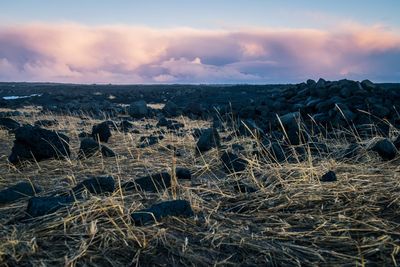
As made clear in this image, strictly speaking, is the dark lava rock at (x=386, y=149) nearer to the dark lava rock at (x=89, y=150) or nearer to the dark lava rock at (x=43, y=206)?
the dark lava rock at (x=89, y=150)

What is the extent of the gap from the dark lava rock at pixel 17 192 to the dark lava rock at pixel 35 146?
72.1 inches

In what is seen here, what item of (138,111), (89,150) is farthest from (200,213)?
(138,111)

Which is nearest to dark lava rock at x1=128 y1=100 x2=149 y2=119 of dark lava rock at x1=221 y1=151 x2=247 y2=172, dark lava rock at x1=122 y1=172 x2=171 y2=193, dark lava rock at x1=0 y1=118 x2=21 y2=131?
dark lava rock at x1=0 y1=118 x2=21 y2=131

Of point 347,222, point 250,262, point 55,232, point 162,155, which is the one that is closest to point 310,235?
point 347,222

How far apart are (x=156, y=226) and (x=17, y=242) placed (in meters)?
0.90

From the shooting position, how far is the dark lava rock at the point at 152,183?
4.20m

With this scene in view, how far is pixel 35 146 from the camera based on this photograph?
6.08 meters

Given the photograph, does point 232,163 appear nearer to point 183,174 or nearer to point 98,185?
point 183,174

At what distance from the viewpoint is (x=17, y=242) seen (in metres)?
2.70

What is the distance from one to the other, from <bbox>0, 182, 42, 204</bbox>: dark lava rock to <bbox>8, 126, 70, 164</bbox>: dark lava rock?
72.1 inches

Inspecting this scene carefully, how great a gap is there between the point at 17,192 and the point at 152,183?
1.21m

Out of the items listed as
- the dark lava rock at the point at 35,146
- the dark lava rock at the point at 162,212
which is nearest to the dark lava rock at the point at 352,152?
the dark lava rock at the point at 162,212

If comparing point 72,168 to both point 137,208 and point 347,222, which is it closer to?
point 137,208

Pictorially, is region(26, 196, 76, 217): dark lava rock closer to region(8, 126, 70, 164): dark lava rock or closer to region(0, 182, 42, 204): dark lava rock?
region(0, 182, 42, 204): dark lava rock
